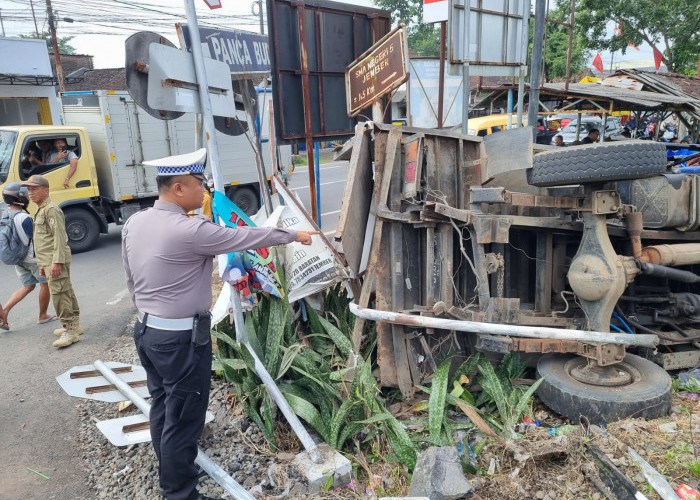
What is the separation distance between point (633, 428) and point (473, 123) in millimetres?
10769

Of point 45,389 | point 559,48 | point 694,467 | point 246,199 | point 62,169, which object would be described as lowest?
point 45,389

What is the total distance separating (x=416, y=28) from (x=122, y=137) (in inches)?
1418

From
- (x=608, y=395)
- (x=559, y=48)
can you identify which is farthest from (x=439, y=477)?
(x=559, y=48)

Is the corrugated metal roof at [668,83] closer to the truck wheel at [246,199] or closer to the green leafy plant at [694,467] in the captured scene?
the truck wheel at [246,199]

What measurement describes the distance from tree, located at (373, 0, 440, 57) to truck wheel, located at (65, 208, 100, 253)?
102 feet

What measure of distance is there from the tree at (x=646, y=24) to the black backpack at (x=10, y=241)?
65.9 feet

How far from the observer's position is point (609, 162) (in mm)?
3037

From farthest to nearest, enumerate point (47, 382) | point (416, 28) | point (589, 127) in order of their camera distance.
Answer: point (416, 28) → point (589, 127) → point (47, 382)

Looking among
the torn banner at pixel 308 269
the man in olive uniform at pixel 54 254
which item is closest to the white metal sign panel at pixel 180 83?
the torn banner at pixel 308 269

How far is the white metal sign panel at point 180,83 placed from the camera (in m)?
3.23

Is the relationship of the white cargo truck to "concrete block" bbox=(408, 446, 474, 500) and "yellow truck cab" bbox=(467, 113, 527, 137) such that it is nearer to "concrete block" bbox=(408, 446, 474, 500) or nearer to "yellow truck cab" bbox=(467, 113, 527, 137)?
"yellow truck cab" bbox=(467, 113, 527, 137)

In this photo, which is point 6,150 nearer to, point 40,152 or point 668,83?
point 40,152

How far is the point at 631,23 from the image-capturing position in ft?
64.0

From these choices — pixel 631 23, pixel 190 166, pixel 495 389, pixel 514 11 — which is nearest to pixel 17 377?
pixel 190 166
